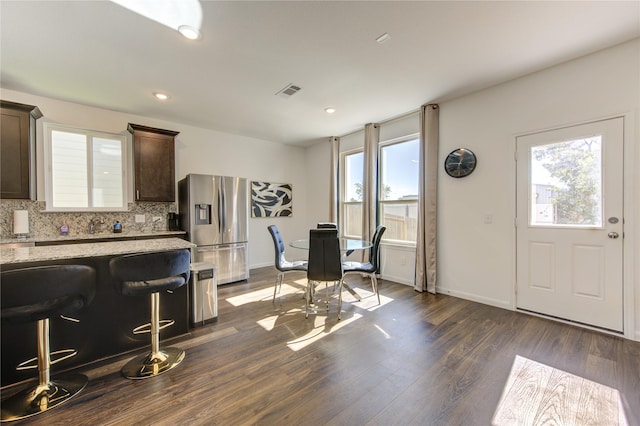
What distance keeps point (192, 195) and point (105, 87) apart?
5.44ft

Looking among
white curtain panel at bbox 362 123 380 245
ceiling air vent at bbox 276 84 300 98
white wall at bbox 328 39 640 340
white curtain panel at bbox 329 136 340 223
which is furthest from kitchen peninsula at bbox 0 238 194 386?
white wall at bbox 328 39 640 340

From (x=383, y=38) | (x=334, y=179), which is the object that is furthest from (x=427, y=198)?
(x=383, y=38)

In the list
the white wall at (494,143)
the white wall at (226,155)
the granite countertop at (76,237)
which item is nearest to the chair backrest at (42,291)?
the granite countertop at (76,237)

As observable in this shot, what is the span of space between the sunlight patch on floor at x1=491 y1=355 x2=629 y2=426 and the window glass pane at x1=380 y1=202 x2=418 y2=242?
237 centimetres

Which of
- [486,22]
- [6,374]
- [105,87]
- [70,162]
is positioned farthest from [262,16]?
[70,162]

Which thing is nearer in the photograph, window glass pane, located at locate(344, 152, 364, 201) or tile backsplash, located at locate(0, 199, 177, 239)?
tile backsplash, located at locate(0, 199, 177, 239)

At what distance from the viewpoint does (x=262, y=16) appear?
2.01 meters

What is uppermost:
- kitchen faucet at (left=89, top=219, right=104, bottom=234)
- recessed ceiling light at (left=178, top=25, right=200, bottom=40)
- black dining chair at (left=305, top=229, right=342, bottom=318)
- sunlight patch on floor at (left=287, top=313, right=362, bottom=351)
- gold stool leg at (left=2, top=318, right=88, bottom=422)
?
recessed ceiling light at (left=178, top=25, right=200, bottom=40)

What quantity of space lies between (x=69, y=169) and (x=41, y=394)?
3.15 meters

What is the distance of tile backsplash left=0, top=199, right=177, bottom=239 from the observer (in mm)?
3170

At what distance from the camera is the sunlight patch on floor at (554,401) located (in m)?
1.50

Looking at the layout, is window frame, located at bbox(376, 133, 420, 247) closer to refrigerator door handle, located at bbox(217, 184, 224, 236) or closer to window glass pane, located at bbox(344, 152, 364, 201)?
window glass pane, located at bbox(344, 152, 364, 201)

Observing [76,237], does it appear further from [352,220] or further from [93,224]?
[352,220]

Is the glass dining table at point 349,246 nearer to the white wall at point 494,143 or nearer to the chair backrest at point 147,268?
the white wall at point 494,143
